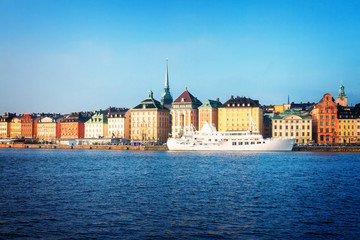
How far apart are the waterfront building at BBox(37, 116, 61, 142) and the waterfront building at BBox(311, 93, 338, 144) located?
110490 millimetres

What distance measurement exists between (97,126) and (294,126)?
3048 inches

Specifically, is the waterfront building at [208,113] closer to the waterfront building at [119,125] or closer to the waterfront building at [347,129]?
the waterfront building at [119,125]

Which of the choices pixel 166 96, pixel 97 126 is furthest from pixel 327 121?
pixel 97 126

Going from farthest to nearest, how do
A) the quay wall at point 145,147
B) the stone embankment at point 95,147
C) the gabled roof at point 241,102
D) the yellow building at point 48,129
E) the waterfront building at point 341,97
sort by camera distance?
the yellow building at point 48,129, the waterfront building at point 341,97, the gabled roof at point 241,102, the stone embankment at point 95,147, the quay wall at point 145,147

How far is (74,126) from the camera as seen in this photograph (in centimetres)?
17725

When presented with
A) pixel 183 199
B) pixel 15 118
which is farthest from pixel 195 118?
pixel 183 199

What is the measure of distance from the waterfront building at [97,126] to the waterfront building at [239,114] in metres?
50.6

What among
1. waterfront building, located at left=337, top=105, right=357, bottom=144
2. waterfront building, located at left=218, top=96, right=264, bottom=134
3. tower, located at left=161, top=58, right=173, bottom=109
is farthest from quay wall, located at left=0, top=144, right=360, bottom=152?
tower, located at left=161, top=58, right=173, bottom=109

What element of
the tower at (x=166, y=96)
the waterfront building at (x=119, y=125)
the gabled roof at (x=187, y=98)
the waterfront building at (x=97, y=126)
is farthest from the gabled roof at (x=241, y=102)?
the waterfront building at (x=97, y=126)

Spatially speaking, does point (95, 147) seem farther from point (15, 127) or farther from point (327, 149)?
point (15, 127)

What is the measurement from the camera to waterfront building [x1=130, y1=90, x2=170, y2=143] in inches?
5984

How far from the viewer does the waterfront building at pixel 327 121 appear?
5212 inches

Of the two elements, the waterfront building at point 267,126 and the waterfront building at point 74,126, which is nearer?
the waterfront building at point 267,126

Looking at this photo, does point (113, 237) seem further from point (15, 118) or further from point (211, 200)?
point (15, 118)
